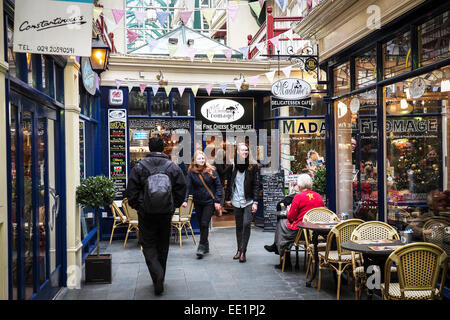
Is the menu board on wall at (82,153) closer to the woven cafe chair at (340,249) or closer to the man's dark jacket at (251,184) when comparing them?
the man's dark jacket at (251,184)

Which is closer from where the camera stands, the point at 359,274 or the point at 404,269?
the point at 404,269

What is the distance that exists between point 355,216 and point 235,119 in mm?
4992

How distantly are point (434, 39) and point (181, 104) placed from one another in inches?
269

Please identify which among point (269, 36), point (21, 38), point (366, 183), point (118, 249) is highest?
point (269, 36)

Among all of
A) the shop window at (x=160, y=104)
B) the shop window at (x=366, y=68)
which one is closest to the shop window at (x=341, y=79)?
the shop window at (x=366, y=68)

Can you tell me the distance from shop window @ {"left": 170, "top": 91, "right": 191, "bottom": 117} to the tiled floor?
3557 mm

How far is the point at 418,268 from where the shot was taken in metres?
4.40

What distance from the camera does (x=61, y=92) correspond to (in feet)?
21.3

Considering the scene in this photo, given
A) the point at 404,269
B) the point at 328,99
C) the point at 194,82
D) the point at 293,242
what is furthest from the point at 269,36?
the point at 404,269

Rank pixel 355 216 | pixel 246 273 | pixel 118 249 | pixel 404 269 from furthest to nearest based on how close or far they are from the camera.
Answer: pixel 118 249 < pixel 355 216 < pixel 246 273 < pixel 404 269

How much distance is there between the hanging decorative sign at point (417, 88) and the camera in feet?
19.7

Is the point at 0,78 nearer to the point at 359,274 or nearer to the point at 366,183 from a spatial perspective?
the point at 359,274

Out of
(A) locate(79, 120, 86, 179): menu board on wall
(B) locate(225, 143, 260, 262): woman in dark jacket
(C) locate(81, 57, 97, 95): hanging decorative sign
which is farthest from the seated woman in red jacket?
(A) locate(79, 120, 86, 179): menu board on wall

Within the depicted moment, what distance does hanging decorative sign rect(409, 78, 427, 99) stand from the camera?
19.7 feet
